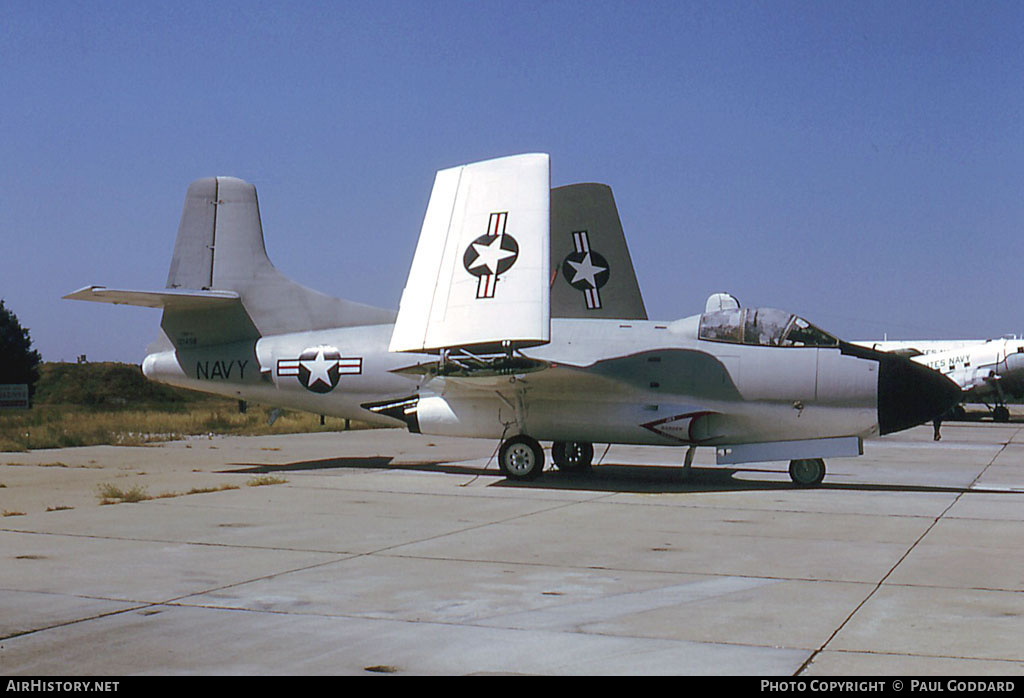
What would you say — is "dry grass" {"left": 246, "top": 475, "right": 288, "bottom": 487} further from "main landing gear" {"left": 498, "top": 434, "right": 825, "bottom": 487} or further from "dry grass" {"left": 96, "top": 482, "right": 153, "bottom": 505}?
"main landing gear" {"left": 498, "top": 434, "right": 825, "bottom": 487}

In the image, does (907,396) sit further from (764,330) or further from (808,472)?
(764,330)

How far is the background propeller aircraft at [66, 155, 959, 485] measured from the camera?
46.2 ft

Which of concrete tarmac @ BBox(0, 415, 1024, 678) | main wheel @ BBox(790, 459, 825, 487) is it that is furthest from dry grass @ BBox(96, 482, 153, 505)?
main wheel @ BBox(790, 459, 825, 487)

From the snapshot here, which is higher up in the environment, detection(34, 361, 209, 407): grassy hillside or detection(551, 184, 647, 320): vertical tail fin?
detection(551, 184, 647, 320): vertical tail fin

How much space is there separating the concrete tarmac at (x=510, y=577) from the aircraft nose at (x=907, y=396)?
104 cm

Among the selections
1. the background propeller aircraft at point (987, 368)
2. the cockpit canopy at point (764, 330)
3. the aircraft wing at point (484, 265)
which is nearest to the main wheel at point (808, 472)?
the cockpit canopy at point (764, 330)

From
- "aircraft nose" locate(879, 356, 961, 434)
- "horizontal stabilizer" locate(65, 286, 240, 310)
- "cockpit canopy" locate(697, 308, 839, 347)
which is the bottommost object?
"aircraft nose" locate(879, 356, 961, 434)

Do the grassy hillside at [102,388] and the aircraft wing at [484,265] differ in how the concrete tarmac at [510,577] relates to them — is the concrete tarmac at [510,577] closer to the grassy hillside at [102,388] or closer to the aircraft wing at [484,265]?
the aircraft wing at [484,265]

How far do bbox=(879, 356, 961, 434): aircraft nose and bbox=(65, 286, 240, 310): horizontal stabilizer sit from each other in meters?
10.9

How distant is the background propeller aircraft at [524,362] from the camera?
46.2 feet

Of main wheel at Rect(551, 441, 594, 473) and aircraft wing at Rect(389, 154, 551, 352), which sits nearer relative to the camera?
aircraft wing at Rect(389, 154, 551, 352)

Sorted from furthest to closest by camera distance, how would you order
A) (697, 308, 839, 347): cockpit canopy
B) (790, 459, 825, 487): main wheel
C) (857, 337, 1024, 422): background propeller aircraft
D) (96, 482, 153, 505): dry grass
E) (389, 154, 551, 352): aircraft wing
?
(857, 337, 1024, 422): background propeller aircraft → (790, 459, 825, 487): main wheel → (697, 308, 839, 347): cockpit canopy → (389, 154, 551, 352): aircraft wing → (96, 482, 153, 505): dry grass

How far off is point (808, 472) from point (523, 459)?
4.19 metres

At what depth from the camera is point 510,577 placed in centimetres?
773
